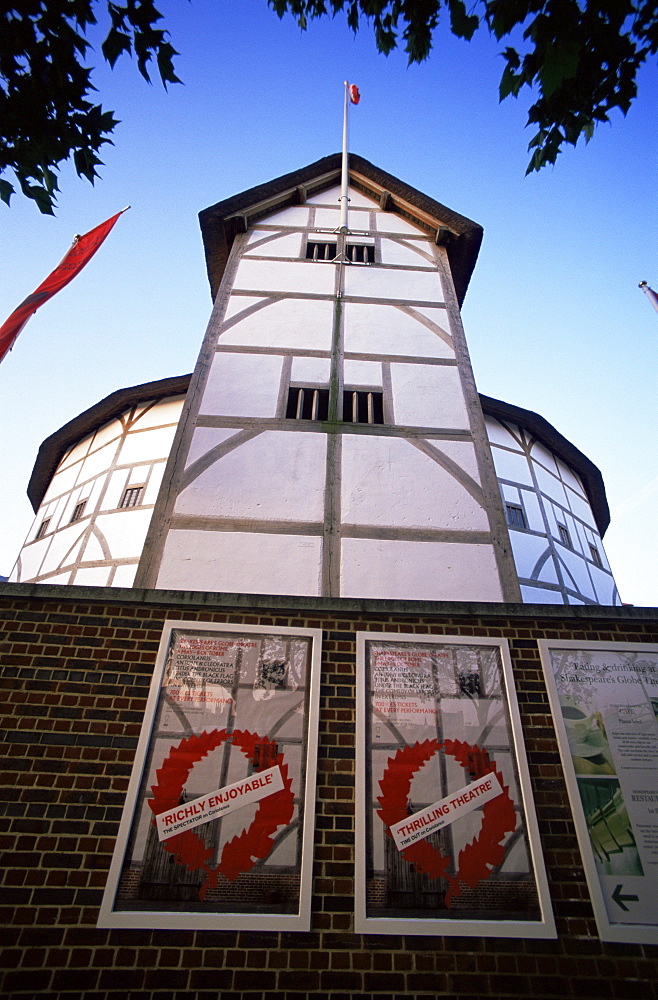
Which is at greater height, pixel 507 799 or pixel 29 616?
pixel 29 616

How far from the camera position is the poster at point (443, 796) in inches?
118

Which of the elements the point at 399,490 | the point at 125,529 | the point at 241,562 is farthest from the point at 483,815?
the point at 125,529

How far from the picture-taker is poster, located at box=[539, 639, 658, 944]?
3008mm

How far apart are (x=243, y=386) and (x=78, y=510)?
550 centimetres

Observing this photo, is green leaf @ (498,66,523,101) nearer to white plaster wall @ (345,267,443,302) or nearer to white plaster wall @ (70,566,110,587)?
white plaster wall @ (345,267,443,302)

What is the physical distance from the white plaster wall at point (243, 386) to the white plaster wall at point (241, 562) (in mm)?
1828

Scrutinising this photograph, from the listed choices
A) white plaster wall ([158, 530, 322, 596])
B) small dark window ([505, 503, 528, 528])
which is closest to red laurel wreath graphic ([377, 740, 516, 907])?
white plaster wall ([158, 530, 322, 596])

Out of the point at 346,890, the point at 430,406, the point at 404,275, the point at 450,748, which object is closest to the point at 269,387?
the point at 430,406

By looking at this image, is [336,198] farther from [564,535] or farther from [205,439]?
[564,535]

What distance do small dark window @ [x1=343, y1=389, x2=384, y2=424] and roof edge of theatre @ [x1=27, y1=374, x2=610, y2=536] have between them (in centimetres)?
504

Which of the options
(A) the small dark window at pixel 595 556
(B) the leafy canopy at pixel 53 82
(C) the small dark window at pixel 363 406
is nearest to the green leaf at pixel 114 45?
(B) the leafy canopy at pixel 53 82

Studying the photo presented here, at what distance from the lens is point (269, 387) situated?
23.2ft

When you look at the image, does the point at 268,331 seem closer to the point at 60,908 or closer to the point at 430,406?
the point at 430,406

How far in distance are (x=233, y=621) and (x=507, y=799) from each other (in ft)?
6.70
